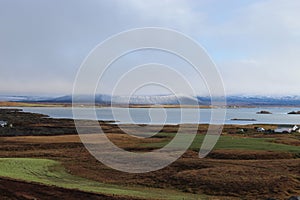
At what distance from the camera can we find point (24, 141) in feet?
159

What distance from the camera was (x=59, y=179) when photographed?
25.0 m

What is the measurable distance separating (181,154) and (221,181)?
11633mm

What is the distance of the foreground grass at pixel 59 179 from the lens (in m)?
21.1

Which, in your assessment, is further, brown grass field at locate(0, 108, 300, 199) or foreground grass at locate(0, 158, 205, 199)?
foreground grass at locate(0, 158, 205, 199)

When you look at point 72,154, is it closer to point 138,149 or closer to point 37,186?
point 138,149

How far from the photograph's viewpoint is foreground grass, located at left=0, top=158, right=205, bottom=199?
830 inches

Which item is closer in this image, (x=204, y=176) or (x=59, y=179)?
(x=59, y=179)

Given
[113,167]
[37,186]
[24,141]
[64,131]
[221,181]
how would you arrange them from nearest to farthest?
[37,186] → [221,181] → [113,167] → [24,141] → [64,131]

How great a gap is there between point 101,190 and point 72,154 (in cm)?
1633

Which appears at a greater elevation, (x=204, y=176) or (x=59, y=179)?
(x=204, y=176)

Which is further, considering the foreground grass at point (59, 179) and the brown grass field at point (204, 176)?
the foreground grass at point (59, 179)

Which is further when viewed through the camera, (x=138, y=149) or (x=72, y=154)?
(x=138, y=149)

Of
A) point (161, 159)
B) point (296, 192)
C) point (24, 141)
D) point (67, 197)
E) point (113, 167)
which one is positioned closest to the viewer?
point (67, 197)

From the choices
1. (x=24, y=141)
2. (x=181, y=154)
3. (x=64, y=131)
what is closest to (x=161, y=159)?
(x=181, y=154)
